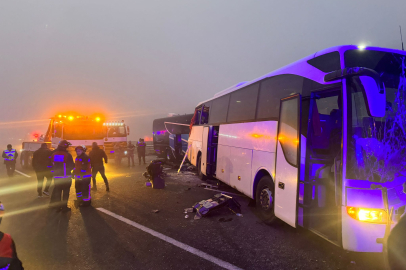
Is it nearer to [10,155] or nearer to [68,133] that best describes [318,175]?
[10,155]

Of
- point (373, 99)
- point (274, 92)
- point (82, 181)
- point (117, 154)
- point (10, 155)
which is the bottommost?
point (117, 154)

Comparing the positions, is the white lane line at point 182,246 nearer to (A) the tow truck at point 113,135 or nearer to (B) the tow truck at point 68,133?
(B) the tow truck at point 68,133

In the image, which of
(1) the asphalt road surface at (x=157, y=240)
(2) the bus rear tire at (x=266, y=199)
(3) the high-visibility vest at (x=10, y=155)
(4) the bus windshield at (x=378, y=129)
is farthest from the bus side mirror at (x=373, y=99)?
(3) the high-visibility vest at (x=10, y=155)

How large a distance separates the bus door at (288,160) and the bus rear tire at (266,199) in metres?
0.35

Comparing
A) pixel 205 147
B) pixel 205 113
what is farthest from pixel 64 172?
pixel 205 113

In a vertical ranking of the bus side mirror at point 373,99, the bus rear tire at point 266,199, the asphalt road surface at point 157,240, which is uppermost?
the bus side mirror at point 373,99

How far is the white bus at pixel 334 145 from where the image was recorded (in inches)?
123

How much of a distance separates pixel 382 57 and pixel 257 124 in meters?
2.75

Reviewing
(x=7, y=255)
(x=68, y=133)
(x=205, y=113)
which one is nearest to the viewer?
(x=7, y=255)

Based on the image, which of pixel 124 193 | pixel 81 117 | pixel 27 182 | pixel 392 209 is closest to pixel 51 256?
pixel 124 193

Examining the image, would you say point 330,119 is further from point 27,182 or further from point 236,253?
point 27,182

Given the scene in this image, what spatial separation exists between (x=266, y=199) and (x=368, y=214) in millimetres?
2220

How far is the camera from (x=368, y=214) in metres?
3.09

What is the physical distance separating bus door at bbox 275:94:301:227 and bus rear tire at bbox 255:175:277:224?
345 millimetres
